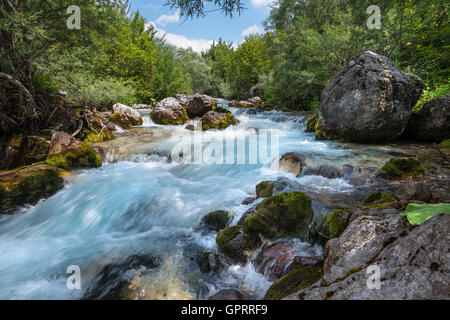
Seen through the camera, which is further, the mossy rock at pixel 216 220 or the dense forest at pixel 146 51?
the dense forest at pixel 146 51

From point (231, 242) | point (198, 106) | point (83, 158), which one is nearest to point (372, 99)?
point (231, 242)

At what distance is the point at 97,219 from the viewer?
4.69 metres

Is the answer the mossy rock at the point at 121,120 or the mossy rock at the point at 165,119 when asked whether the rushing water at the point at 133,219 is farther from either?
the mossy rock at the point at 165,119

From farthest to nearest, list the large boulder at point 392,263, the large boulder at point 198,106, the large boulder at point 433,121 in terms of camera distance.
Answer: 1. the large boulder at point 198,106
2. the large boulder at point 433,121
3. the large boulder at point 392,263

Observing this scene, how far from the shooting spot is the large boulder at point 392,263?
1239mm

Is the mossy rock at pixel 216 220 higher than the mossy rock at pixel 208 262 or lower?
higher

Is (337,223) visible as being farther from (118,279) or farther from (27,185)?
(27,185)

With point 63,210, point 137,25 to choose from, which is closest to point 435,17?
point 63,210

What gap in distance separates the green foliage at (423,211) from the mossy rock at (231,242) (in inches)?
84.3

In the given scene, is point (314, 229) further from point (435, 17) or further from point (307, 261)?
point (435, 17)

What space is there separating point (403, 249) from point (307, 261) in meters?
1.16

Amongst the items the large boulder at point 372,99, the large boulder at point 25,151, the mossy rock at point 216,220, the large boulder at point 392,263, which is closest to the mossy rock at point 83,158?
the large boulder at point 25,151

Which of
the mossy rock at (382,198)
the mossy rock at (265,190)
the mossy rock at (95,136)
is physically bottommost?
the mossy rock at (265,190)

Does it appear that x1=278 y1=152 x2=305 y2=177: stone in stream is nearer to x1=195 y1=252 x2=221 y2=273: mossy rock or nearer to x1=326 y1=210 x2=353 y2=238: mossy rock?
x1=326 y1=210 x2=353 y2=238: mossy rock
